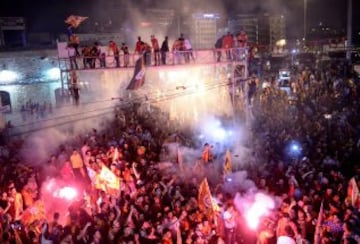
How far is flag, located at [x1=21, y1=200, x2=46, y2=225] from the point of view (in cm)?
993

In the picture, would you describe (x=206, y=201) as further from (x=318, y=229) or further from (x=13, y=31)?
(x=13, y=31)

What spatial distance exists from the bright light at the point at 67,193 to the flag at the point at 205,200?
332cm

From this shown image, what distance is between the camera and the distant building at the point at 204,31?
33603 millimetres

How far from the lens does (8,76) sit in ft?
71.1

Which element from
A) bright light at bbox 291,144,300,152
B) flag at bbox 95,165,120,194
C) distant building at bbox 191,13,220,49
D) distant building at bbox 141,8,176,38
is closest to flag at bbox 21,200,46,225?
flag at bbox 95,165,120,194

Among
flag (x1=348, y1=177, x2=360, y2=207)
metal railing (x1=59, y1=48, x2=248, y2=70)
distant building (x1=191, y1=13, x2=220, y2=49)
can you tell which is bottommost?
flag (x1=348, y1=177, x2=360, y2=207)

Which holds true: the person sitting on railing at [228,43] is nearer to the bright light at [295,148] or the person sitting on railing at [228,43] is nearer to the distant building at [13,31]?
the bright light at [295,148]

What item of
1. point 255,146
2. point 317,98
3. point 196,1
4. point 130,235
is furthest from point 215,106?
point 130,235

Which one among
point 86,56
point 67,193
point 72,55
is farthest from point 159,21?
point 67,193

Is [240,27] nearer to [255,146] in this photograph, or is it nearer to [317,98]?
[317,98]

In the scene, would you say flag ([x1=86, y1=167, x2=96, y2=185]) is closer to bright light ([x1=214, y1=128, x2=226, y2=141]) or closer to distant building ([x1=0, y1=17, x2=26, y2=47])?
bright light ([x1=214, y1=128, x2=226, y2=141])

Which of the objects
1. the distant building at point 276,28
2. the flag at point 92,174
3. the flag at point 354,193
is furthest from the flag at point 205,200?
the distant building at point 276,28

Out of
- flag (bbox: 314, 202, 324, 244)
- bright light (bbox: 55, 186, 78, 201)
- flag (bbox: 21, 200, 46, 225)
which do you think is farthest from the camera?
bright light (bbox: 55, 186, 78, 201)

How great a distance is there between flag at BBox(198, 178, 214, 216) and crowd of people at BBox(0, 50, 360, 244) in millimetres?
93
